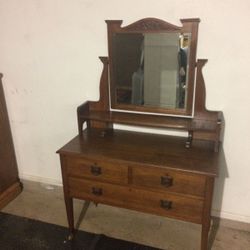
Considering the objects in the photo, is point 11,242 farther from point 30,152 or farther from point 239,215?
point 239,215

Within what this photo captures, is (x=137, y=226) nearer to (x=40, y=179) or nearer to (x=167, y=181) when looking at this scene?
(x=167, y=181)

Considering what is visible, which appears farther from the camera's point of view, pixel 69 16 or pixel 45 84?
pixel 45 84

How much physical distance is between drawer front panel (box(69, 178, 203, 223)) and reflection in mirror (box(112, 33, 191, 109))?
0.57 m

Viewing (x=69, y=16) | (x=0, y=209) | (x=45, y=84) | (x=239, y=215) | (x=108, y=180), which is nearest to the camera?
(x=108, y=180)

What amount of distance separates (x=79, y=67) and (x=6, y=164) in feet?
3.47

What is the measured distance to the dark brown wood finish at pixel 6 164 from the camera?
2.16 metres

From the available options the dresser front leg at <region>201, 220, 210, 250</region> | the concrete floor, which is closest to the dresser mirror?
the dresser front leg at <region>201, 220, 210, 250</region>

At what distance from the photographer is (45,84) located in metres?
2.02

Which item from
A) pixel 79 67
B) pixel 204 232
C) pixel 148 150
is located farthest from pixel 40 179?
pixel 204 232

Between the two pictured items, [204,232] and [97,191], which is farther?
[97,191]

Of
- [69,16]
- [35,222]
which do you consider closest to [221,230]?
[35,222]

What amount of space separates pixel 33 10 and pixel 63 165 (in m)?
1.07

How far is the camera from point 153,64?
167cm

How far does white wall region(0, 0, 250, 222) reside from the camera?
1537 mm
